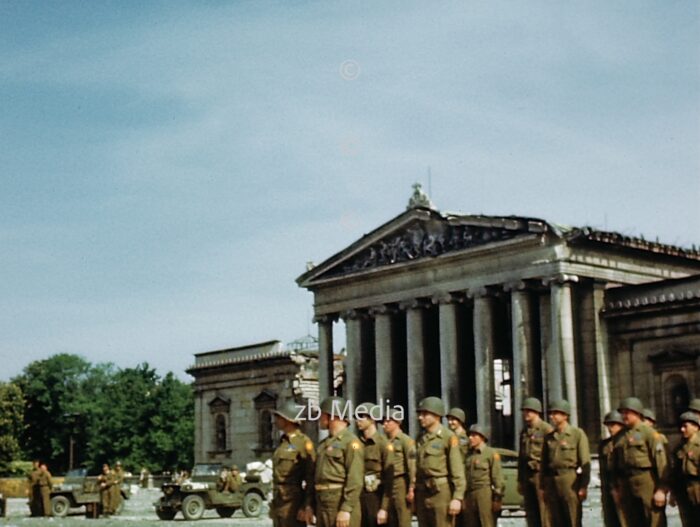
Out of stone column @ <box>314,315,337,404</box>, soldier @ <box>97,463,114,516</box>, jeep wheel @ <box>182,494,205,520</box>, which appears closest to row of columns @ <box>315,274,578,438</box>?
stone column @ <box>314,315,337,404</box>

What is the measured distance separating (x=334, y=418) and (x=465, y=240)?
3252cm

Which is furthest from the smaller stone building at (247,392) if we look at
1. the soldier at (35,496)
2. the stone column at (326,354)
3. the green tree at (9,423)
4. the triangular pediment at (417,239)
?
the green tree at (9,423)

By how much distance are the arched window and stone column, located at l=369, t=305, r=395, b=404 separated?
18.6 m

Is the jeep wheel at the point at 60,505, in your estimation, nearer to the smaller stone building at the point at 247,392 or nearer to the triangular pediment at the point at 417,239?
the triangular pediment at the point at 417,239

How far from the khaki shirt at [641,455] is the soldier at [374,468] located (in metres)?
2.96

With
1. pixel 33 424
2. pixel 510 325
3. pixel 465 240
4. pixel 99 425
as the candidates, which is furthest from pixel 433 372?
pixel 33 424

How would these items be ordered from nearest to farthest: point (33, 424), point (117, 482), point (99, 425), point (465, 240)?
point (117, 482)
point (465, 240)
point (99, 425)
point (33, 424)

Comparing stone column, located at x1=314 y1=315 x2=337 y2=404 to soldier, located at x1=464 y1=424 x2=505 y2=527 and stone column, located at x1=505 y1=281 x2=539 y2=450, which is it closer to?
stone column, located at x1=505 y1=281 x2=539 y2=450

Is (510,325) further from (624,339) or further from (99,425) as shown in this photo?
(99,425)

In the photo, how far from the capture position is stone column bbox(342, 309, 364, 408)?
169 feet

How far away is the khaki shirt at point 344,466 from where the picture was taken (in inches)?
522

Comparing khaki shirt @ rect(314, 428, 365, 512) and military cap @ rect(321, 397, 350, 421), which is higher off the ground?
military cap @ rect(321, 397, 350, 421)

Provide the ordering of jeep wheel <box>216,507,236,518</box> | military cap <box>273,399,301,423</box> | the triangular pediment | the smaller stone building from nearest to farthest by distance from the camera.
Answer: military cap <box>273,399,301,423</box> < jeep wheel <box>216,507,236,518</box> < the triangular pediment < the smaller stone building

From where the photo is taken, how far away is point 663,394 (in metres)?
41.7
